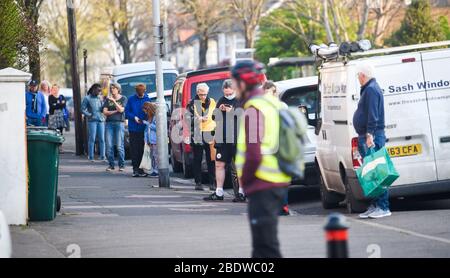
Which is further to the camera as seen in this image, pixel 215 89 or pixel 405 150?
pixel 215 89

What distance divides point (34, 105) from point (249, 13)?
37.8 metres

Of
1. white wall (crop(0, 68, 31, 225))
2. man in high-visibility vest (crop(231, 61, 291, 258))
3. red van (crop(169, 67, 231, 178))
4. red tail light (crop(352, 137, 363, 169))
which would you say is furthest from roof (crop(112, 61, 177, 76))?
man in high-visibility vest (crop(231, 61, 291, 258))

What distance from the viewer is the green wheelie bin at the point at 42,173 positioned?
48.2 ft

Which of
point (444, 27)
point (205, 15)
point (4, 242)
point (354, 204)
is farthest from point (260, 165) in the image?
point (205, 15)

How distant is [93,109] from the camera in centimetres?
2709

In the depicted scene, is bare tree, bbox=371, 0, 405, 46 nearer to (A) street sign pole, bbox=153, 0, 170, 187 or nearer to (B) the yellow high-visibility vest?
(A) street sign pole, bbox=153, 0, 170, 187

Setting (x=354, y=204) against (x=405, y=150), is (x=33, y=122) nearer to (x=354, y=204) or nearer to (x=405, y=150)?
(x=354, y=204)

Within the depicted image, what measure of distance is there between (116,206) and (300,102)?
11.2 ft

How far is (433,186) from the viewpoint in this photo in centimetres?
1523

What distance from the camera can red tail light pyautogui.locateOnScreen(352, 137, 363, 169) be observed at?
1496 cm

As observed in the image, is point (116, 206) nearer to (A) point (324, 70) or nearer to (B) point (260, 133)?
(A) point (324, 70)

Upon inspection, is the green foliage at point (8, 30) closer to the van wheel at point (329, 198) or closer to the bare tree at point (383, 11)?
the van wheel at point (329, 198)

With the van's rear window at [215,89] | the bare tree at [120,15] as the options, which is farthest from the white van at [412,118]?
the bare tree at [120,15]
